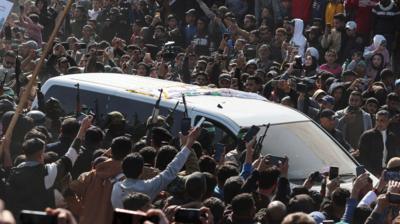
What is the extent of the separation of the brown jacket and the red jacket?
10.6 meters

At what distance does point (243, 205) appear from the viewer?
7.63 metres

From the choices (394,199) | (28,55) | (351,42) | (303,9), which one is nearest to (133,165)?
(394,199)

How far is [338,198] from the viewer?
8562mm

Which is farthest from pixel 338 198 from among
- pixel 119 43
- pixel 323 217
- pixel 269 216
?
pixel 119 43

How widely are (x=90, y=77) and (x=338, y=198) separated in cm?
511

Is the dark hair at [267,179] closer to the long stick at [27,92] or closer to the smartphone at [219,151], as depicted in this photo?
the smartphone at [219,151]

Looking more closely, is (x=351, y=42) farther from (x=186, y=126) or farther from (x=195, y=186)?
(x=195, y=186)

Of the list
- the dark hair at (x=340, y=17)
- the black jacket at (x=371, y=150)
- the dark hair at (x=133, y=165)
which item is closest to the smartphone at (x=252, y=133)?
the dark hair at (x=133, y=165)

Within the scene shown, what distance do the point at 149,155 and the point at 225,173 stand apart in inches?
27.8

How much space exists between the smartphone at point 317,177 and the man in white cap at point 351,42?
7.29 m

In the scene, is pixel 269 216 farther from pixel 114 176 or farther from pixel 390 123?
pixel 390 123

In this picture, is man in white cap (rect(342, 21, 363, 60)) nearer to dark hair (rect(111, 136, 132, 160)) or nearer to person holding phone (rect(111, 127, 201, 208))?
dark hair (rect(111, 136, 132, 160))

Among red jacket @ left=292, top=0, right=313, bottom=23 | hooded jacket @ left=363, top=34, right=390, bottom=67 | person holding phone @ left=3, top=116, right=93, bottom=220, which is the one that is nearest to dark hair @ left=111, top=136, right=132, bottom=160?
person holding phone @ left=3, top=116, right=93, bottom=220

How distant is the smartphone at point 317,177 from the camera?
9.66 metres
